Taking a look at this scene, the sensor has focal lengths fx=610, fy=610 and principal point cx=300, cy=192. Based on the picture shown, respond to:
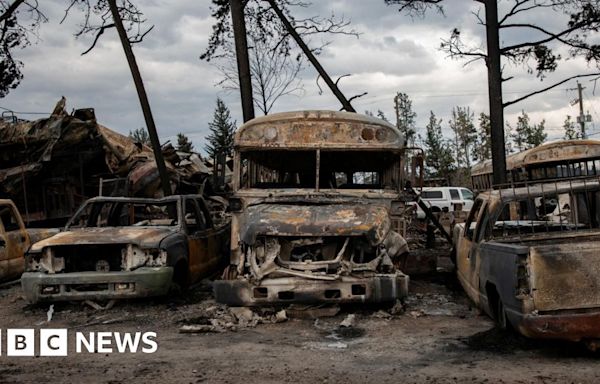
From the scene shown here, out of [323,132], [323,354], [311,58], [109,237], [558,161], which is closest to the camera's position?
[323,354]

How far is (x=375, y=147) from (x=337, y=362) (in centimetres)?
373

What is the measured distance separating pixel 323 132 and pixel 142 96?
8.40 meters

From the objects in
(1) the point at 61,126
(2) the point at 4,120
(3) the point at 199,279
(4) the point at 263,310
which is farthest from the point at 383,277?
(2) the point at 4,120

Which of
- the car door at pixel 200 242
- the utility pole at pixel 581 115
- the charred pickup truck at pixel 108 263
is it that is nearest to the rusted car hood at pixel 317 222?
the charred pickup truck at pixel 108 263

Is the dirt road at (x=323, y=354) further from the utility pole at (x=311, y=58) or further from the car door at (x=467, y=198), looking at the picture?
the car door at (x=467, y=198)

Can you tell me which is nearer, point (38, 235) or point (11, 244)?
point (11, 244)

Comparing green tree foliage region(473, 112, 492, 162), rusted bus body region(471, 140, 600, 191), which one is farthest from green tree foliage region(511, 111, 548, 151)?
rusted bus body region(471, 140, 600, 191)

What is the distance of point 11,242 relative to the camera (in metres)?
10.0

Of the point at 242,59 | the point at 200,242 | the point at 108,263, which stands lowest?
the point at 108,263

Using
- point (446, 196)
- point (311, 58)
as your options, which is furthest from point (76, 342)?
point (446, 196)

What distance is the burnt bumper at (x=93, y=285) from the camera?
748 centimetres

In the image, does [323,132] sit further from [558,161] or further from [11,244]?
[558,161]

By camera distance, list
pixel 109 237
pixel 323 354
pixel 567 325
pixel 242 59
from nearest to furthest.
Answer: pixel 567 325, pixel 323 354, pixel 109 237, pixel 242 59

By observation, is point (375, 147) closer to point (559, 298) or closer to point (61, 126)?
point (559, 298)
